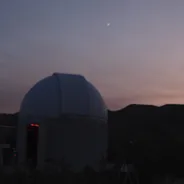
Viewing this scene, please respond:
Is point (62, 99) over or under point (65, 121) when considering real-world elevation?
over

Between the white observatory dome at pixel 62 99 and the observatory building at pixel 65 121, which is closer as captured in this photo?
the observatory building at pixel 65 121

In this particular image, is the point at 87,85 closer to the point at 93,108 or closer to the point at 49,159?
the point at 93,108

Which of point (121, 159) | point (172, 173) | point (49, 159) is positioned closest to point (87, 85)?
point (49, 159)

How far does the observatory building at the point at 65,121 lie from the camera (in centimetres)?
2598

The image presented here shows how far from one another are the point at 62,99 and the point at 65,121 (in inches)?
49.2

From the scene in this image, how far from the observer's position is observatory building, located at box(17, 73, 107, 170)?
1023 inches

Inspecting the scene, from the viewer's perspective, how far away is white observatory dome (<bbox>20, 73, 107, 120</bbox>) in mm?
26328

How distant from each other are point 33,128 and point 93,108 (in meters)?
3.97

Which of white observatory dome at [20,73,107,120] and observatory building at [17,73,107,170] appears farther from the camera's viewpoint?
white observatory dome at [20,73,107,120]

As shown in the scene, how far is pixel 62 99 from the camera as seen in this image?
2639 centimetres

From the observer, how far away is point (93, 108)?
1065 inches

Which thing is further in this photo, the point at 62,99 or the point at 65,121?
the point at 62,99

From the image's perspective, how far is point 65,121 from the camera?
85.3 ft

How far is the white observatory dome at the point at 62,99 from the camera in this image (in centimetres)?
2633
